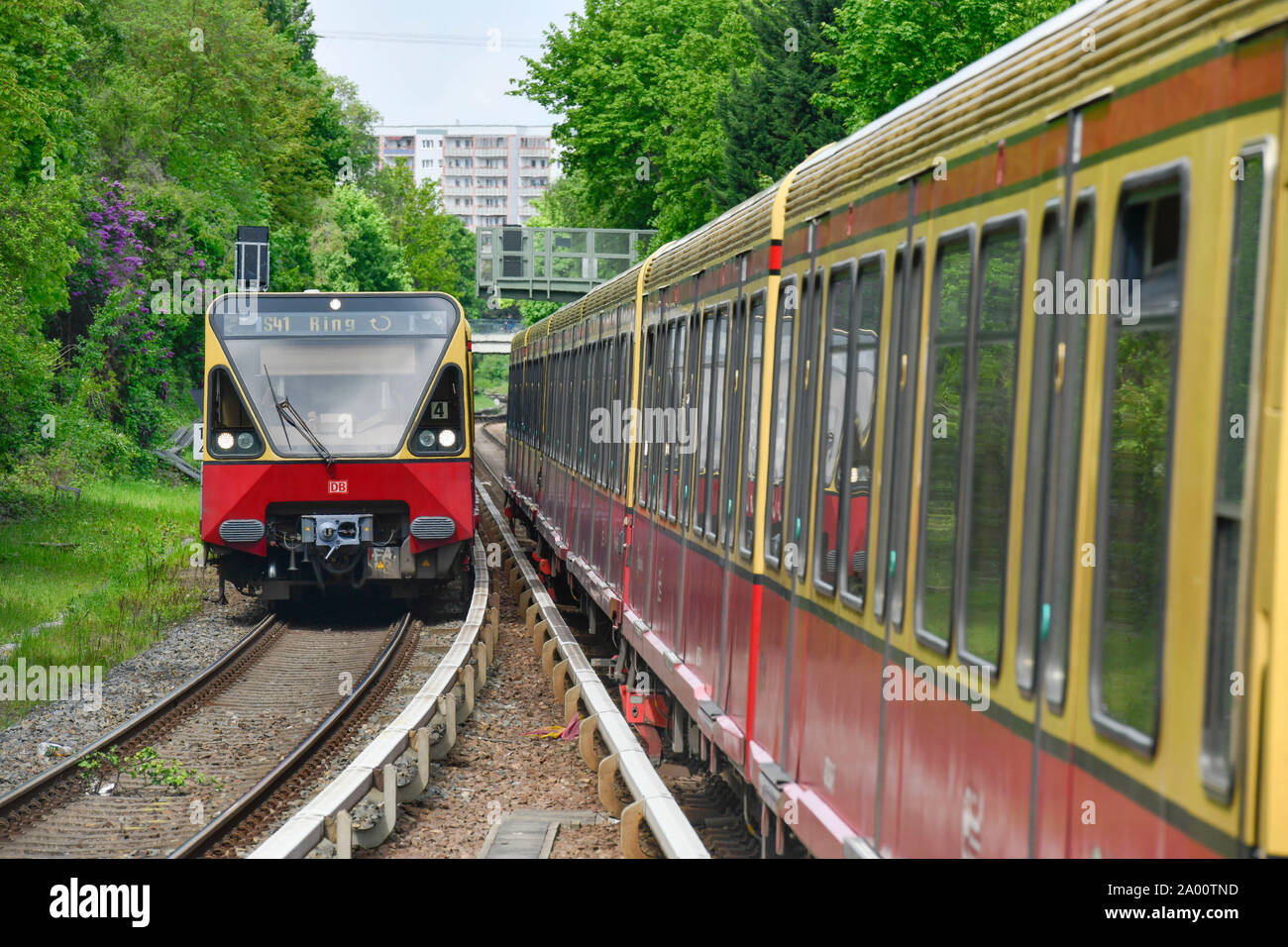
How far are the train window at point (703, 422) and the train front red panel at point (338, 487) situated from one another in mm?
7425

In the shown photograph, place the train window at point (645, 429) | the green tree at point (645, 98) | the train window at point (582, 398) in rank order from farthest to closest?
1. the green tree at point (645, 98)
2. the train window at point (582, 398)
3. the train window at point (645, 429)

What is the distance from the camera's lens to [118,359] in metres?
38.9

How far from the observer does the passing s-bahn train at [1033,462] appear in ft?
9.93

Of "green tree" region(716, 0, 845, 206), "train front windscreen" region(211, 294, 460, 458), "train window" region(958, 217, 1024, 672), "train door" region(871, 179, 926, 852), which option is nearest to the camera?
"train window" region(958, 217, 1024, 672)

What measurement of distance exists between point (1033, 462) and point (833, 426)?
7.33 feet

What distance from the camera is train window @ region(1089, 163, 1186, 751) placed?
131 inches

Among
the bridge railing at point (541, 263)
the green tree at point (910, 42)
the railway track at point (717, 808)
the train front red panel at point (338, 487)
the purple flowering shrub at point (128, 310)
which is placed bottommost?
the railway track at point (717, 808)

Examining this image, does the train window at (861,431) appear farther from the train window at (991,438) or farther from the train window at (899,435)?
the train window at (991,438)

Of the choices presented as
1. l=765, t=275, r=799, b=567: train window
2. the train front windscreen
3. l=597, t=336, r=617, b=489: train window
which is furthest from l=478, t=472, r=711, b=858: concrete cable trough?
the train front windscreen

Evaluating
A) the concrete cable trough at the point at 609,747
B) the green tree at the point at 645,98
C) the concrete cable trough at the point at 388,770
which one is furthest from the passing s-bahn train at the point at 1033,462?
the green tree at the point at 645,98

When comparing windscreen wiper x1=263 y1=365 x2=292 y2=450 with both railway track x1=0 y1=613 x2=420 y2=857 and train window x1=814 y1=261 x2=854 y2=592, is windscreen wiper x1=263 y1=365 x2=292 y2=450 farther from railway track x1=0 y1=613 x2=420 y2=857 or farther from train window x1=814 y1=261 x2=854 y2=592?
train window x1=814 y1=261 x2=854 y2=592

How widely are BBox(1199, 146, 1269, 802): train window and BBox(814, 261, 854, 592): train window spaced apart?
299cm
